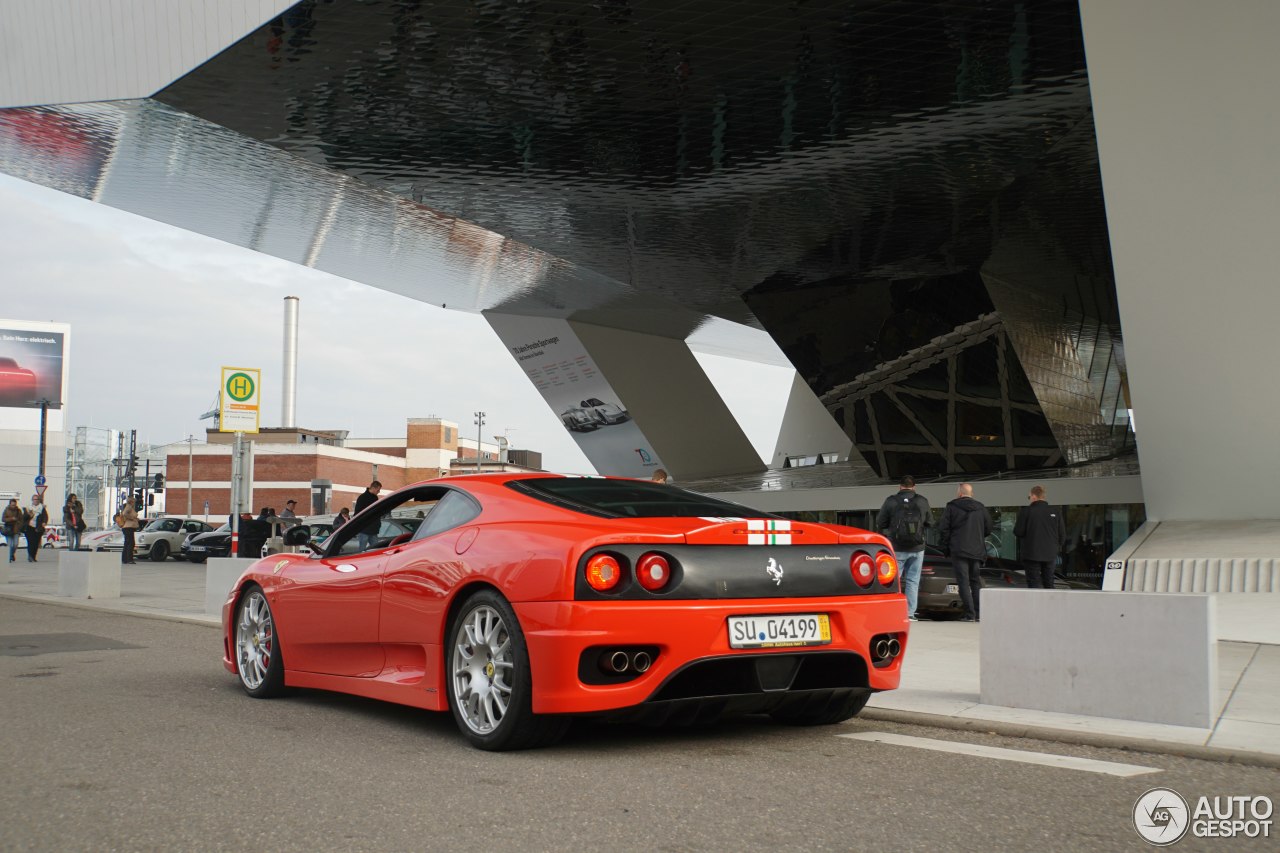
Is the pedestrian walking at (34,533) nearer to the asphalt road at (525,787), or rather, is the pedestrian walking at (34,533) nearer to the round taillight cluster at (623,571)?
the asphalt road at (525,787)

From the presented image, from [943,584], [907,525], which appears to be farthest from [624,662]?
[943,584]

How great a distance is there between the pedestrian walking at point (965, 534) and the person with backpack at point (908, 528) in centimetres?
53

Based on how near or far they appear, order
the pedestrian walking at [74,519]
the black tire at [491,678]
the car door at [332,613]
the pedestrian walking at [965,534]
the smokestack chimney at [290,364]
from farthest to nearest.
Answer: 1. the smokestack chimney at [290,364]
2. the pedestrian walking at [74,519]
3. the pedestrian walking at [965,534]
4. the car door at [332,613]
5. the black tire at [491,678]

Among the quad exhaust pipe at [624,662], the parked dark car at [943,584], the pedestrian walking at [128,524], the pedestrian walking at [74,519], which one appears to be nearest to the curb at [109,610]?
the quad exhaust pipe at [624,662]

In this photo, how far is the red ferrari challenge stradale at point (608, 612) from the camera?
188 inches

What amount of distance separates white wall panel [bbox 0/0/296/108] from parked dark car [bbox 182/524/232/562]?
17.7 metres

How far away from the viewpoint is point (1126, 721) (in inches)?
231

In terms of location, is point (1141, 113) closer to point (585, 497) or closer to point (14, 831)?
point (585, 497)

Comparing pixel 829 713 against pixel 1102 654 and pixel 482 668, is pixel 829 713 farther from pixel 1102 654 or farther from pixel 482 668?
pixel 482 668

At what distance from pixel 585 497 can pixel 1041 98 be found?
13.6 metres

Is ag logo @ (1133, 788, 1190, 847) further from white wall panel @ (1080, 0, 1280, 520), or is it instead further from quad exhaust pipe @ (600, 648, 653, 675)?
white wall panel @ (1080, 0, 1280, 520)

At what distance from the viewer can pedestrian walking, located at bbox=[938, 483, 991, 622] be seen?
1311 centimetres

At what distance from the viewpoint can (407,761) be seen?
4867 millimetres

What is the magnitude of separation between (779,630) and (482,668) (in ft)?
4.25
